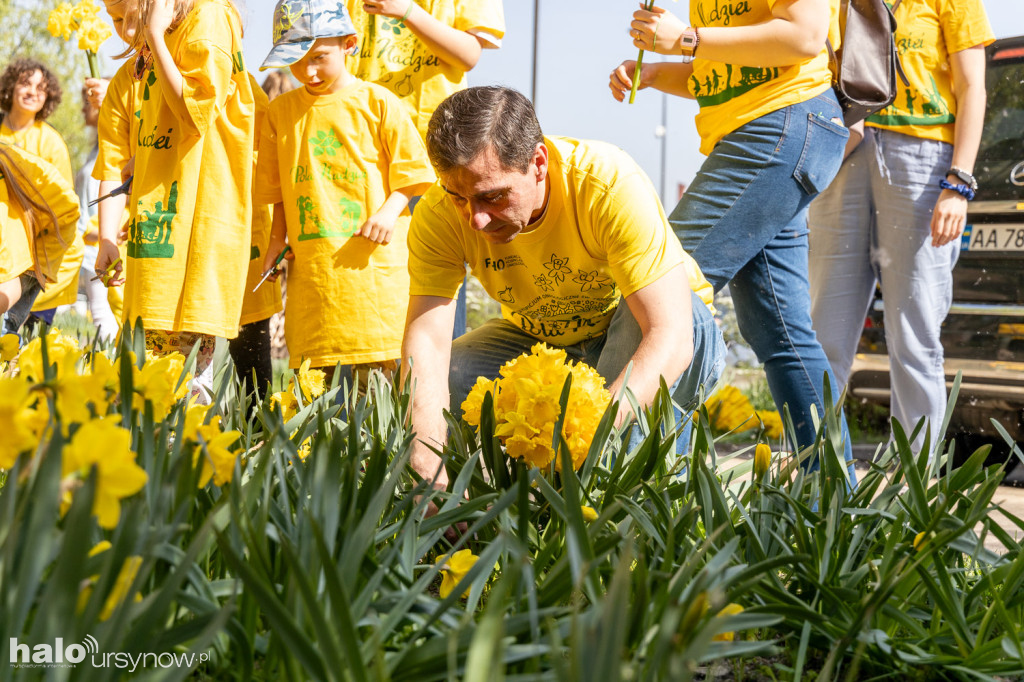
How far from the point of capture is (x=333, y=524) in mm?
1059

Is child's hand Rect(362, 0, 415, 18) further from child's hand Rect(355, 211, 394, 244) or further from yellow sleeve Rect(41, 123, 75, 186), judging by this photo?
yellow sleeve Rect(41, 123, 75, 186)

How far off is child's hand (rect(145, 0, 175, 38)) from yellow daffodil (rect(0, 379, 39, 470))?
7.19 ft

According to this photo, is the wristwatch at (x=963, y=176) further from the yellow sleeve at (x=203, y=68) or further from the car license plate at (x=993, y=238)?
the yellow sleeve at (x=203, y=68)

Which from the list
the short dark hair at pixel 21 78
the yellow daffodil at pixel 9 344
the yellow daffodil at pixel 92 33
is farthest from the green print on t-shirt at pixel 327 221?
the short dark hair at pixel 21 78

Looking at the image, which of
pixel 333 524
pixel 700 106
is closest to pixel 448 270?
pixel 700 106

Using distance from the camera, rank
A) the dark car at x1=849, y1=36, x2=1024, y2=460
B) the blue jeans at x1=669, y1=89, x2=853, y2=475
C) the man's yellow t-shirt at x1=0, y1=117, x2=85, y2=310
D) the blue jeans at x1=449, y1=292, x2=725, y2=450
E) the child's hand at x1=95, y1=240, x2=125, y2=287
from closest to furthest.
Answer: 1. the blue jeans at x1=449, y1=292, x2=725, y2=450
2. the blue jeans at x1=669, y1=89, x2=853, y2=475
3. the child's hand at x1=95, y1=240, x2=125, y2=287
4. the dark car at x1=849, y1=36, x2=1024, y2=460
5. the man's yellow t-shirt at x1=0, y1=117, x2=85, y2=310

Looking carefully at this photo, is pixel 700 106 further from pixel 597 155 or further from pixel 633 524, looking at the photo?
pixel 633 524

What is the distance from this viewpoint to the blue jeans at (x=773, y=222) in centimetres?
250

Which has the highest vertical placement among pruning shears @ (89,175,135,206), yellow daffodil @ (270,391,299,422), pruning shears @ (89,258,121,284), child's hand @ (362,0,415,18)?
child's hand @ (362,0,415,18)

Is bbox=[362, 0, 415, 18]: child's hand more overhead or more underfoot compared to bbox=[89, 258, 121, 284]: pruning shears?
more overhead

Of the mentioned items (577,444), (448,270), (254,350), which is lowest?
(254,350)

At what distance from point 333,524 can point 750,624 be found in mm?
440

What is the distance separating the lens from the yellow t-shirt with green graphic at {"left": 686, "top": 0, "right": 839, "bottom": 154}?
8.29 ft

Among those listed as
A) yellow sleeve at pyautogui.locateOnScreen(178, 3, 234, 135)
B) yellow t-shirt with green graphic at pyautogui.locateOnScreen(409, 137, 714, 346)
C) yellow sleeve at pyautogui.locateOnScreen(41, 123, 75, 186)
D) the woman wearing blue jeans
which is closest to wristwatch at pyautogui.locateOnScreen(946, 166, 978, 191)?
the woman wearing blue jeans
